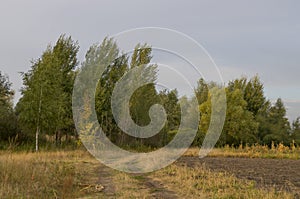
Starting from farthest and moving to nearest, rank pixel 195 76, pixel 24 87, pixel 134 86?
pixel 134 86 < pixel 24 87 < pixel 195 76

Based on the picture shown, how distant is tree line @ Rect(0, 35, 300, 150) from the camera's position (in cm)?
1905

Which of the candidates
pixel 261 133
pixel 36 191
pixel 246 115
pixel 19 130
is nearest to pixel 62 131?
pixel 19 130

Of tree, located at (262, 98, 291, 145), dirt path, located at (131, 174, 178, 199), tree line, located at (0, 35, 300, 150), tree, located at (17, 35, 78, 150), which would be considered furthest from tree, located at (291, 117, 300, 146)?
dirt path, located at (131, 174, 178, 199)

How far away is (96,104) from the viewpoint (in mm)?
23719

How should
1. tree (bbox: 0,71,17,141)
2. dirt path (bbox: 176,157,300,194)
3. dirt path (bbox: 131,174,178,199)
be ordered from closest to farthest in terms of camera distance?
1. dirt path (bbox: 131,174,178,199)
2. dirt path (bbox: 176,157,300,194)
3. tree (bbox: 0,71,17,141)

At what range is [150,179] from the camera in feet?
31.3

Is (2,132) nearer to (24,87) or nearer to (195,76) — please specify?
(24,87)

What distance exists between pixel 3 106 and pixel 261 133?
2849cm

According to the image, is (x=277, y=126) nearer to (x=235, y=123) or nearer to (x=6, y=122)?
(x=235, y=123)

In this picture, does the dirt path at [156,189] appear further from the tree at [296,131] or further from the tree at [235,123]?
the tree at [296,131]

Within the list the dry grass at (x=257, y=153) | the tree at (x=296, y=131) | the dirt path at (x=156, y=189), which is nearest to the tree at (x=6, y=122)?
the dry grass at (x=257, y=153)

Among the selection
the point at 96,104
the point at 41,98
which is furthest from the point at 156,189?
the point at 96,104

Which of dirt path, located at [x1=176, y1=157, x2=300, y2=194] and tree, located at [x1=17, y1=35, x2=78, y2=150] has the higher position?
tree, located at [x1=17, y1=35, x2=78, y2=150]

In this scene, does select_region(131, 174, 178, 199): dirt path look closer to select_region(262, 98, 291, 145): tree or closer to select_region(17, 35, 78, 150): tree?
select_region(17, 35, 78, 150): tree
